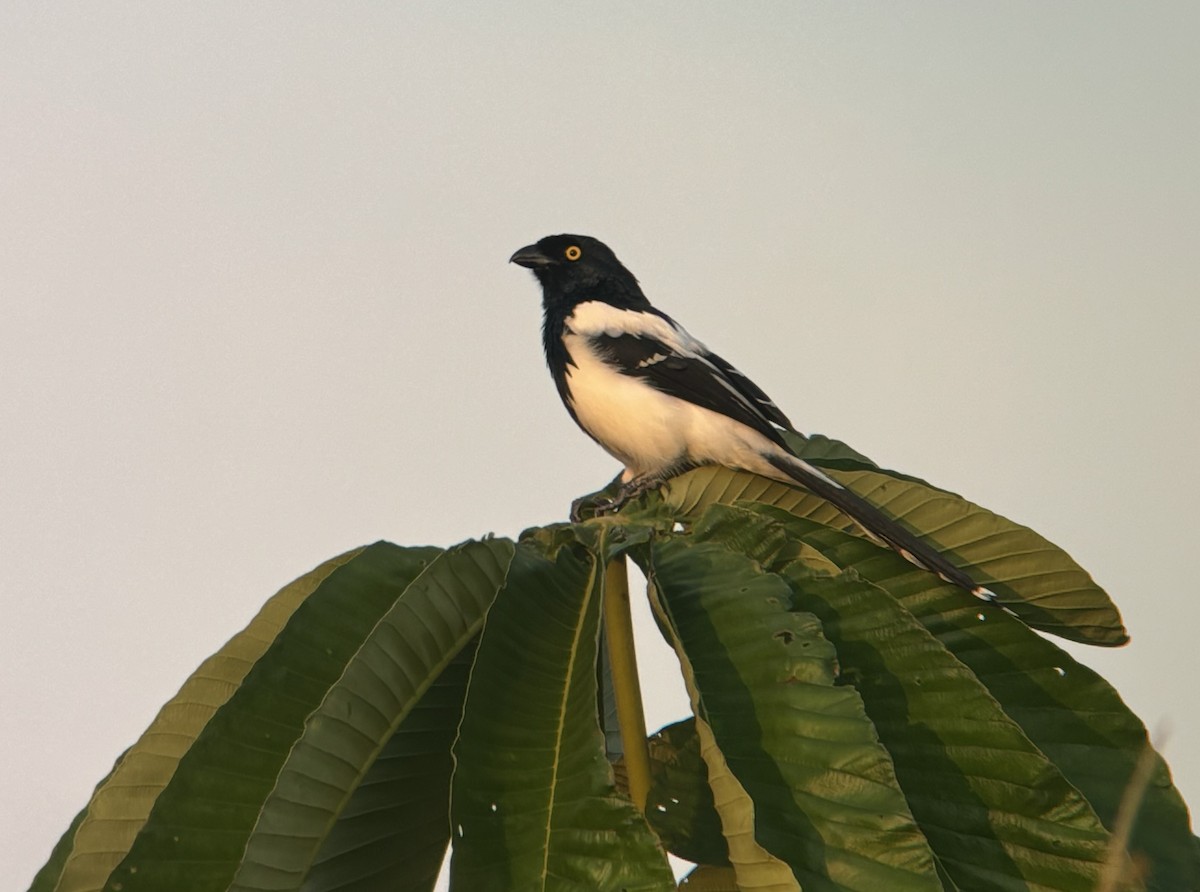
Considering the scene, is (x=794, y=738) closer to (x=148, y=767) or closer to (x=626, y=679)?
(x=626, y=679)

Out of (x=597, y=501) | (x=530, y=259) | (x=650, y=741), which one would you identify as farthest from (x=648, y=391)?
(x=650, y=741)

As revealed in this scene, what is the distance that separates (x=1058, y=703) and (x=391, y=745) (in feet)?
3.95

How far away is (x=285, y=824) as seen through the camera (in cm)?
190

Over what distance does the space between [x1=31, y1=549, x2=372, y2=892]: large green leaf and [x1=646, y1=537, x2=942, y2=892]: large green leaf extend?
59cm

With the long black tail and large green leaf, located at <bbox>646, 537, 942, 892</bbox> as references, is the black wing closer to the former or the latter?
the long black tail

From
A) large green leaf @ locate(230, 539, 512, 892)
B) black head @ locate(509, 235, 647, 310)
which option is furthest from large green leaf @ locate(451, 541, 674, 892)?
black head @ locate(509, 235, 647, 310)

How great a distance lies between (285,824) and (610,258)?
455 centimetres

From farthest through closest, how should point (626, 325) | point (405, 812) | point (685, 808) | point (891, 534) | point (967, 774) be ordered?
point (626, 325), point (891, 534), point (685, 808), point (405, 812), point (967, 774)

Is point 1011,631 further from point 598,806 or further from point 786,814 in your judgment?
point 598,806

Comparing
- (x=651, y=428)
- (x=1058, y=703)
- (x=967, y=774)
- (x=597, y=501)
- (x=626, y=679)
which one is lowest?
(x=967, y=774)

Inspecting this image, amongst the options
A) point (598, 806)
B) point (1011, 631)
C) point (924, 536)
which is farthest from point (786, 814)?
point (924, 536)

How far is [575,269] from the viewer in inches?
239

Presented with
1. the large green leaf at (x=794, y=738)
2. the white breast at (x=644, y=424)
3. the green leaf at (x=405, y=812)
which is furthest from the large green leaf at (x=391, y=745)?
the white breast at (x=644, y=424)

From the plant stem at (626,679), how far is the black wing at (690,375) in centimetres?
244
